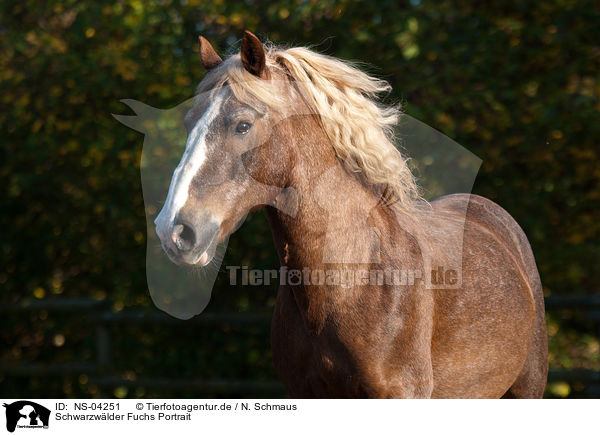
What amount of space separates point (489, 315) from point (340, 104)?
3.79 feet

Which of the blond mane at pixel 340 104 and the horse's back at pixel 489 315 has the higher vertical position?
the blond mane at pixel 340 104

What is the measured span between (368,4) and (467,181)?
1442 millimetres

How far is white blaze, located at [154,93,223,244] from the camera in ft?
6.20

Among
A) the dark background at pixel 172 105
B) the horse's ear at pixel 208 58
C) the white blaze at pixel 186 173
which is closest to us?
the white blaze at pixel 186 173

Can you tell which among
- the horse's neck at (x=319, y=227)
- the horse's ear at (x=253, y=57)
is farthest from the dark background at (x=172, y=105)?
the horse's ear at (x=253, y=57)

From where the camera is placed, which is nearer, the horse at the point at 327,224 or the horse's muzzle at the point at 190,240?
the horse's muzzle at the point at 190,240

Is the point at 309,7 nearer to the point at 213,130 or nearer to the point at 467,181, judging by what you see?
the point at 467,181

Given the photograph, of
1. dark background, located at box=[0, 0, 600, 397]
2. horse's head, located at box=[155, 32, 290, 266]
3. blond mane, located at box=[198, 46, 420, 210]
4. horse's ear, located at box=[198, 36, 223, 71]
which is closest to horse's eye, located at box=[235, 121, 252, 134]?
horse's head, located at box=[155, 32, 290, 266]

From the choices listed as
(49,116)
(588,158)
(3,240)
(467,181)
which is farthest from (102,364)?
(588,158)

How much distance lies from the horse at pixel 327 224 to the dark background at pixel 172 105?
200cm

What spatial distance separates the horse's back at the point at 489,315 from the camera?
98.0 inches

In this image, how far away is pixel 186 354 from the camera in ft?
16.9
